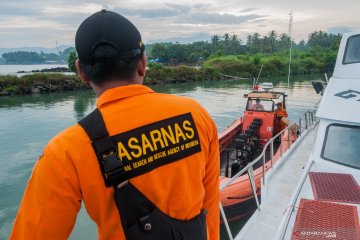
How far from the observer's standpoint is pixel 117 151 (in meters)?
1.06

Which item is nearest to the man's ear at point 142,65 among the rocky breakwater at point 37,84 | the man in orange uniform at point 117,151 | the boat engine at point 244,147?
the man in orange uniform at point 117,151

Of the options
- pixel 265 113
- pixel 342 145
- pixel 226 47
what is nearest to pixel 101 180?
pixel 342 145

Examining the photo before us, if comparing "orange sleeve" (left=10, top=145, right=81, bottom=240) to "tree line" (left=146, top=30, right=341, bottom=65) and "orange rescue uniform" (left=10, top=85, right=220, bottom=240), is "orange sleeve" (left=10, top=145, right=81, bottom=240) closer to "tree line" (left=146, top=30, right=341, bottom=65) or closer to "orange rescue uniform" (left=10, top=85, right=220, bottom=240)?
"orange rescue uniform" (left=10, top=85, right=220, bottom=240)

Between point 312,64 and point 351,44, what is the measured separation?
183ft

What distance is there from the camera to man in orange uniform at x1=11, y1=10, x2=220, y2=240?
1018 mm

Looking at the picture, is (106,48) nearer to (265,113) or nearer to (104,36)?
(104,36)

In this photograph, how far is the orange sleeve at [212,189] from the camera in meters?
1.47

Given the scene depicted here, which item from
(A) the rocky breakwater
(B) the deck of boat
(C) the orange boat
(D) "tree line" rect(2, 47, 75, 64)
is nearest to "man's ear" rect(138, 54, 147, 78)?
(B) the deck of boat

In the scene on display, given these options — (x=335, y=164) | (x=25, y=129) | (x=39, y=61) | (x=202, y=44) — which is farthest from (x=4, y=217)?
(x=39, y=61)

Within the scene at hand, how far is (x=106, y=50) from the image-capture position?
1126 millimetres

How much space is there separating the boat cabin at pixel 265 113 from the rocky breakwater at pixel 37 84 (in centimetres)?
2516

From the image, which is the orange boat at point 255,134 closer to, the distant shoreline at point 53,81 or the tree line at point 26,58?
the distant shoreline at point 53,81

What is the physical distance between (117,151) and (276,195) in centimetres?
380

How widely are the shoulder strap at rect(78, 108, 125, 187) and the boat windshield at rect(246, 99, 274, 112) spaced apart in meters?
9.41
